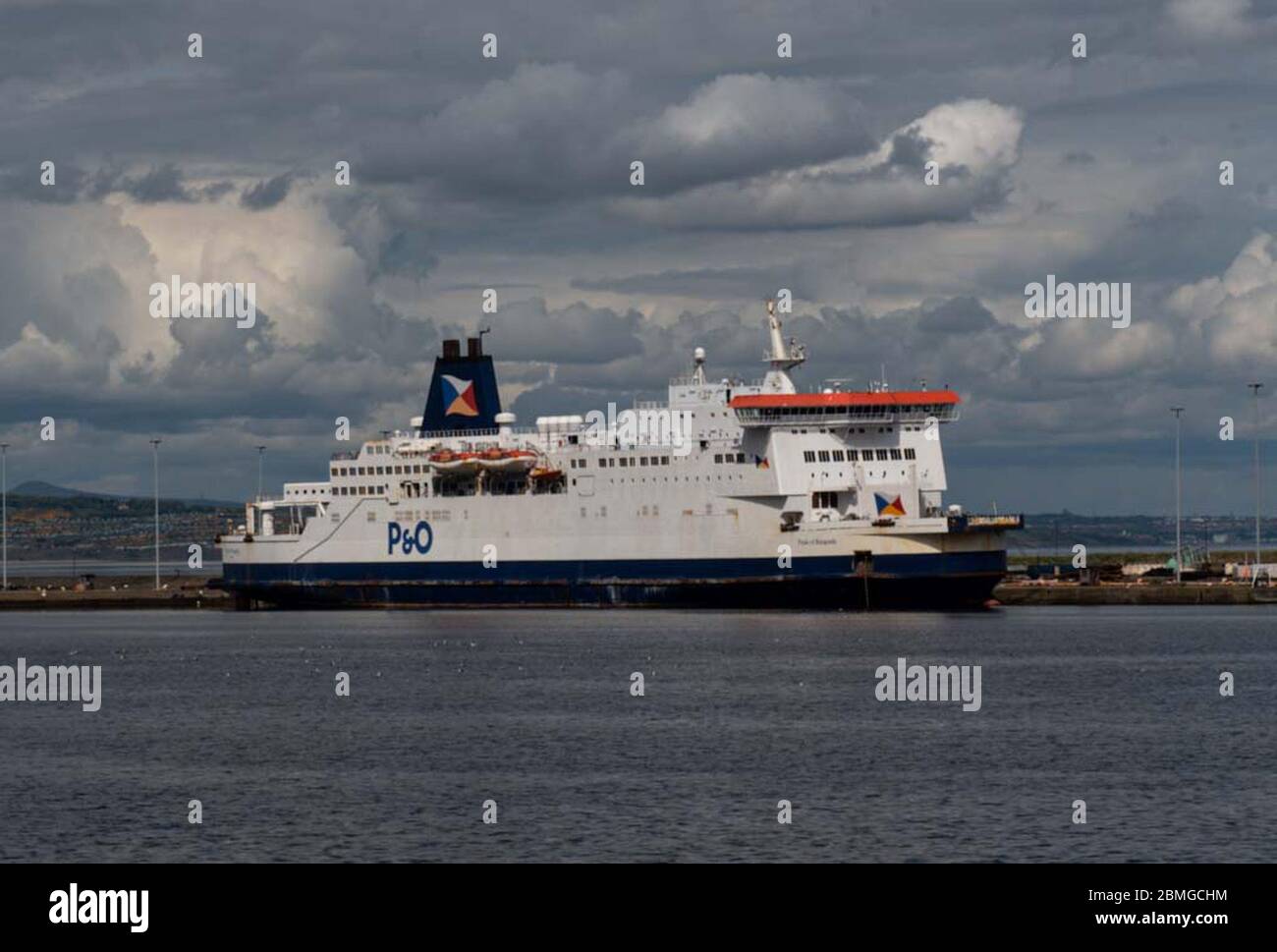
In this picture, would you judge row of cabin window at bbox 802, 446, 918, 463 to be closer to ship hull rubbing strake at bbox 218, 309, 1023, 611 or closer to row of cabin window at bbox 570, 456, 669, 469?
ship hull rubbing strake at bbox 218, 309, 1023, 611

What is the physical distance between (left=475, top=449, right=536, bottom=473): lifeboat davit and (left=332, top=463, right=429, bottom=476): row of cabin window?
4.21 meters

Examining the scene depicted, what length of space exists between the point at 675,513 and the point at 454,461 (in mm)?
10767

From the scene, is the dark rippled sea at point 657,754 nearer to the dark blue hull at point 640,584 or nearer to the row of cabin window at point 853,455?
the dark blue hull at point 640,584

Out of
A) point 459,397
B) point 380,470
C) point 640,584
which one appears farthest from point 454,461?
point 640,584

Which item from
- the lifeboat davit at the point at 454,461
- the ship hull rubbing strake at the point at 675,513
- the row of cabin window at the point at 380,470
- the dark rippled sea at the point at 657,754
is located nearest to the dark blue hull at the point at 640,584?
the ship hull rubbing strake at the point at 675,513

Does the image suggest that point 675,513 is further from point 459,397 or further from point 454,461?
point 459,397

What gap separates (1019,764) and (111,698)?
2545cm

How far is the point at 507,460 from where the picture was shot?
8469cm

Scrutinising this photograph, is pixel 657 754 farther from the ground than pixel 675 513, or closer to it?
closer to it

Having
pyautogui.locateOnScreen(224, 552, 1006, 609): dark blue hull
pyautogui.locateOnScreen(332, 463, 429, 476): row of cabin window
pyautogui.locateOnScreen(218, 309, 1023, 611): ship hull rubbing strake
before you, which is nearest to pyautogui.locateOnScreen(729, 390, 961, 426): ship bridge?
pyautogui.locateOnScreen(218, 309, 1023, 611): ship hull rubbing strake

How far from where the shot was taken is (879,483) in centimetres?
Result: 7975

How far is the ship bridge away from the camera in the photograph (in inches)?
3113
